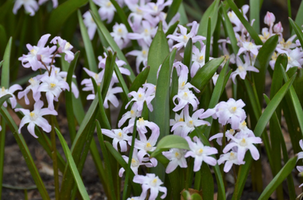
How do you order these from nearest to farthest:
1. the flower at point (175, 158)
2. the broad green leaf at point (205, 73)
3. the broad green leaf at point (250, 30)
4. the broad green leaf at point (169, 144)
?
1. the broad green leaf at point (169, 144)
2. the flower at point (175, 158)
3. the broad green leaf at point (205, 73)
4. the broad green leaf at point (250, 30)

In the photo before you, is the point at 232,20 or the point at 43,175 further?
the point at 43,175

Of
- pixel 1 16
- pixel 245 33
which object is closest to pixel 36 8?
pixel 1 16

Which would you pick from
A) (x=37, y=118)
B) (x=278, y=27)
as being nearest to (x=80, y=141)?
(x=37, y=118)

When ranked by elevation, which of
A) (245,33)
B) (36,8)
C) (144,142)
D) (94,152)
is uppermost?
(36,8)

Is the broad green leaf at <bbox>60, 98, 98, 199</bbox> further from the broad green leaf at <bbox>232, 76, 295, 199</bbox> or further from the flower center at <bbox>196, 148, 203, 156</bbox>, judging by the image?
the broad green leaf at <bbox>232, 76, 295, 199</bbox>

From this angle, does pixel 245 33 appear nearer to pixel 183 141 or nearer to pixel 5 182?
pixel 183 141

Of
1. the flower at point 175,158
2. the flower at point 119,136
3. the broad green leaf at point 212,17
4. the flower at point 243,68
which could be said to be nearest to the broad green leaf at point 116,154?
the flower at point 119,136

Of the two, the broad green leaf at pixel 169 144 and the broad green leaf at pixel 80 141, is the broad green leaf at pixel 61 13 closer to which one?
the broad green leaf at pixel 80 141

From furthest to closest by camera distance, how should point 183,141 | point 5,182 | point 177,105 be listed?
point 5,182 < point 177,105 < point 183,141
